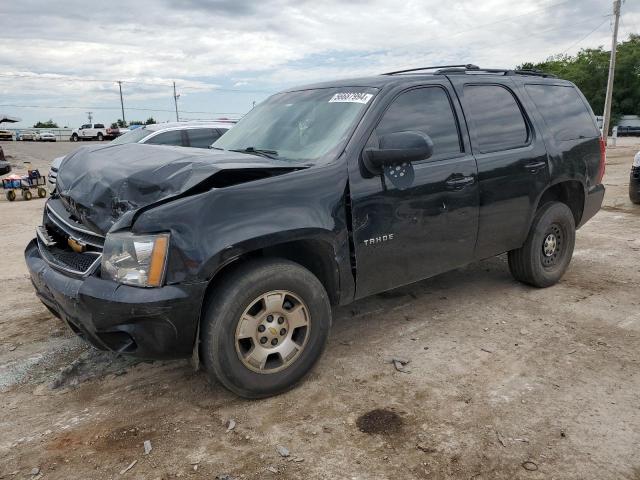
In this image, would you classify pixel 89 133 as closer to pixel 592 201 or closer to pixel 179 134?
pixel 179 134

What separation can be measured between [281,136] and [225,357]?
181 cm

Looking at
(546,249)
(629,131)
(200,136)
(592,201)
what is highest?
(629,131)

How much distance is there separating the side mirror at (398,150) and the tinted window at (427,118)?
0.23 m

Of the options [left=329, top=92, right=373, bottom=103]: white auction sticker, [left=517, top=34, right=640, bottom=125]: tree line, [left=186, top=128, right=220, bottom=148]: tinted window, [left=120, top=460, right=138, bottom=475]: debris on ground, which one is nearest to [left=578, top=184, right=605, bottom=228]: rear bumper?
[left=329, top=92, right=373, bottom=103]: white auction sticker

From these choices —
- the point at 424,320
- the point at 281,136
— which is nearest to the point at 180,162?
the point at 281,136

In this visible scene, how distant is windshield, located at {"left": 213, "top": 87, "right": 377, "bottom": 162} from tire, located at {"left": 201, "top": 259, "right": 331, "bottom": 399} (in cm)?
91

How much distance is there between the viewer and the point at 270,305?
3.13m

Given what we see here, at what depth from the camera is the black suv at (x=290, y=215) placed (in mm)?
2861

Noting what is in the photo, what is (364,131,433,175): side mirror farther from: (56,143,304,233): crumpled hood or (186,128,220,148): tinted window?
(186,128,220,148): tinted window

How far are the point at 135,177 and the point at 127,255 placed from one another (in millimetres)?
614

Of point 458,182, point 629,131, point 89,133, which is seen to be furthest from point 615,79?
point 458,182

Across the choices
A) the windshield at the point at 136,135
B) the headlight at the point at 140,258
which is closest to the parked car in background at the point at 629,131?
the windshield at the point at 136,135

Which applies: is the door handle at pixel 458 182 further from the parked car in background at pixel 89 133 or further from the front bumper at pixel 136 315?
the parked car in background at pixel 89 133

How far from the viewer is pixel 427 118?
4.00 m
